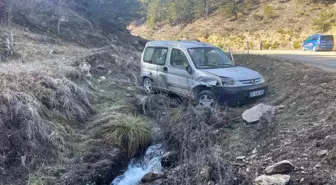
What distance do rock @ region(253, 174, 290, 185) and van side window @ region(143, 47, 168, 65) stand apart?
5.09 meters

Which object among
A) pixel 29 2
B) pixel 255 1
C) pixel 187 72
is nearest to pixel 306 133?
pixel 187 72

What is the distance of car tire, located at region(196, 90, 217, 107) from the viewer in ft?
23.5

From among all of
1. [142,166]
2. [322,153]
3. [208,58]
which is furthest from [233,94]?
[322,153]

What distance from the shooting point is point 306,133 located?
502 cm

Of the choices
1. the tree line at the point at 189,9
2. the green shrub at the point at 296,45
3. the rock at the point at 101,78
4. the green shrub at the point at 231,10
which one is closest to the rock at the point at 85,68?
the rock at the point at 101,78

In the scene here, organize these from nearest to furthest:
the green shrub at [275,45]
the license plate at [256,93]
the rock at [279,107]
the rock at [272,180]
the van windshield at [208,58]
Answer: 1. the rock at [272,180]
2. the rock at [279,107]
3. the license plate at [256,93]
4. the van windshield at [208,58]
5. the green shrub at [275,45]

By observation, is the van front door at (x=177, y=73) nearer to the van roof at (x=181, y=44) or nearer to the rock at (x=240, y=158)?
the van roof at (x=181, y=44)

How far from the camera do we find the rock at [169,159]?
19.5ft

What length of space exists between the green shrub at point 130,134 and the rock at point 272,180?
2.78 m

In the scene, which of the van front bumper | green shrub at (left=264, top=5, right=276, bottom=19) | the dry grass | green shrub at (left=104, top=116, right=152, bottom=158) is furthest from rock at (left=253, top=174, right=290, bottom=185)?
green shrub at (left=264, top=5, right=276, bottom=19)

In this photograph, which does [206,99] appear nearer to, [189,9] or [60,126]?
[60,126]

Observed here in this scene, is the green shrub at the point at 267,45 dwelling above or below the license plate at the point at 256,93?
above

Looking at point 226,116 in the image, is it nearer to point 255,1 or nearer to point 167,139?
point 167,139

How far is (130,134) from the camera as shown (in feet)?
20.9
